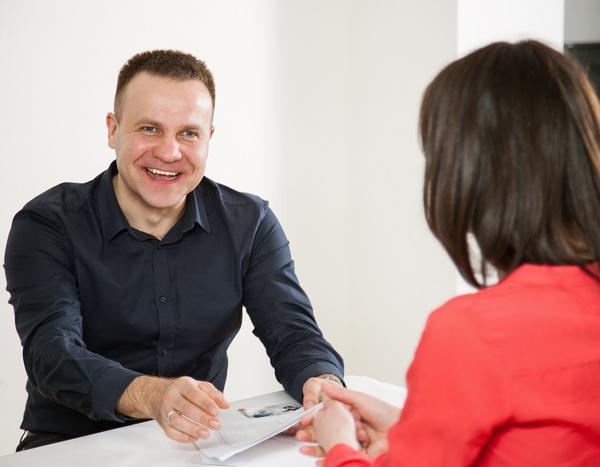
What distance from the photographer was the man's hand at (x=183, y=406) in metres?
1.31

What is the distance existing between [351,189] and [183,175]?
72.4 inches

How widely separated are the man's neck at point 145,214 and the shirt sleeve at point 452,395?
1.26 metres

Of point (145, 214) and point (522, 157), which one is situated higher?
point (522, 157)

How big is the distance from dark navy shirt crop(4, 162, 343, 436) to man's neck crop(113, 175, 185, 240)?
0.04 metres

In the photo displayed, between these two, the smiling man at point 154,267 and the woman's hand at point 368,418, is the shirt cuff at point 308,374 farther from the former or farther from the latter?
the woman's hand at point 368,418

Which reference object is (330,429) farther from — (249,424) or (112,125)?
(112,125)

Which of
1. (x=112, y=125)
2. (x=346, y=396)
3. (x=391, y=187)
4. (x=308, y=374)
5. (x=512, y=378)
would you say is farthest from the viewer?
(x=391, y=187)

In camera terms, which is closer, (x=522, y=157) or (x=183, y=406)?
(x=522, y=157)

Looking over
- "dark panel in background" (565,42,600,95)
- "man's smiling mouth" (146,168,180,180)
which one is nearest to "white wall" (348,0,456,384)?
"dark panel in background" (565,42,600,95)

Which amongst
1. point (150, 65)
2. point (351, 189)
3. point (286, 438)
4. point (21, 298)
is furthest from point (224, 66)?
point (286, 438)

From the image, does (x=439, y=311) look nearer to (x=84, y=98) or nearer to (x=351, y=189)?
(x=84, y=98)

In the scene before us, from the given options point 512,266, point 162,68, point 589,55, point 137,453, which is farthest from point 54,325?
point 589,55

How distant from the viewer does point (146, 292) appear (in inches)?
74.7

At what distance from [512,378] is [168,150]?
1381mm
